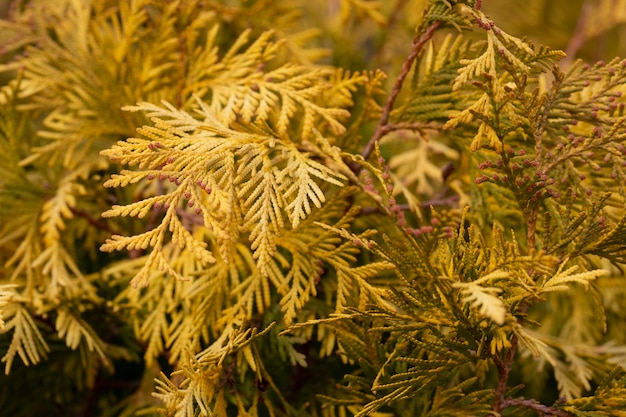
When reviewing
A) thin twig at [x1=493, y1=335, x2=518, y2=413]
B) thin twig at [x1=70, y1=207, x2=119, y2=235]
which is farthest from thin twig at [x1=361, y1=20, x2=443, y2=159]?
thin twig at [x1=70, y1=207, x2=119, y2=235]

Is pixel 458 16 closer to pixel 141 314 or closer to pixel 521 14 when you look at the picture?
pixel 141 314

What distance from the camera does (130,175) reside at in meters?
0.88

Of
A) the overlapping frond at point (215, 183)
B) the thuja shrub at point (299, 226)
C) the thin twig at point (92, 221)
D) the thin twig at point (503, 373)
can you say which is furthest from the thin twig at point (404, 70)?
the thin twig at point (92, 221)

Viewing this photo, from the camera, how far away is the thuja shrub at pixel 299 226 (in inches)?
34.8

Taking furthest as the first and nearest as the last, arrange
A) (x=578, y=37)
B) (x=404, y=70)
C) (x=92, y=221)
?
(x=578, y=37), (x=92, y=221), (x=404, y=70)

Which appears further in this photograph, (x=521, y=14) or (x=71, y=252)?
(x=521, y=14)

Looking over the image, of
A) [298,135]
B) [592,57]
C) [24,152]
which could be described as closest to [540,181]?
[298,135]

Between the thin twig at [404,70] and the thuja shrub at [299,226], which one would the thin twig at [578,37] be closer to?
the thuja shrub at [299,226]

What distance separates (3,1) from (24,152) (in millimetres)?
1973

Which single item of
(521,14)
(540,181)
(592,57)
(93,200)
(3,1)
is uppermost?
(3,1)

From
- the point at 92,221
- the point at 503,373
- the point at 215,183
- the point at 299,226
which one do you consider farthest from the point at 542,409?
the point at 92,221

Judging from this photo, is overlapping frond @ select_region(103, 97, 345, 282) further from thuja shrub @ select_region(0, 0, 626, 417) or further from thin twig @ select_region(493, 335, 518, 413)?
thin twig @ select_region(493, 335, 518, 413)

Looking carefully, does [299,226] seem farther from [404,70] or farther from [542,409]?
[542,409]

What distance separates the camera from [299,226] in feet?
3.60
